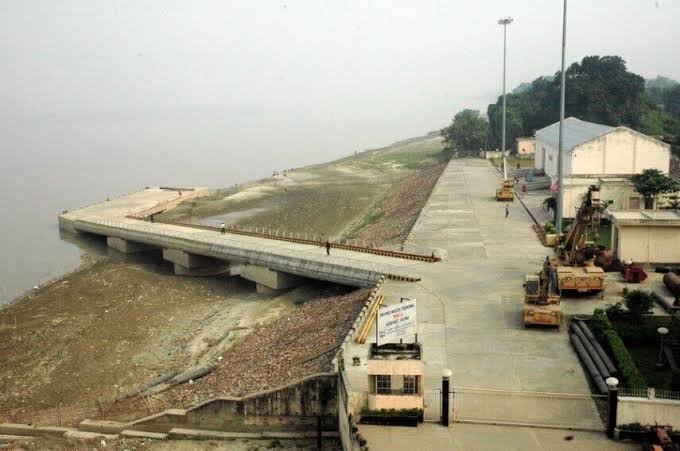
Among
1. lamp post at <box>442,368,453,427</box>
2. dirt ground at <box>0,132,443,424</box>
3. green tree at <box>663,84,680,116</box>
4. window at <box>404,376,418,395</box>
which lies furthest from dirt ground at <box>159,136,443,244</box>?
green tree at <box>663,84,680,116</box>

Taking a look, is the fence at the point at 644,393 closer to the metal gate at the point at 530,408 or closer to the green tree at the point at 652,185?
the metal gate at the point at 530,408

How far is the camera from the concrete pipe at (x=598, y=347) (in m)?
20.9

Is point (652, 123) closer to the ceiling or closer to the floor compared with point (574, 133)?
closer to the ceiling

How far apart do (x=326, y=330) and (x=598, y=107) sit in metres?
73.8

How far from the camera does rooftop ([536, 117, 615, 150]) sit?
57062mm

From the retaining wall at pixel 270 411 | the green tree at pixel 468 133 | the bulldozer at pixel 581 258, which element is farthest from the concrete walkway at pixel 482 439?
the green tree at pixel 468 133

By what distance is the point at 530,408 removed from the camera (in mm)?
19094

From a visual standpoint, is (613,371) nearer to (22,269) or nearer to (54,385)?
(54,385)

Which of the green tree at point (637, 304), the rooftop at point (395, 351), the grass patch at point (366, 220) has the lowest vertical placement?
the grass patch at point (366, 220)

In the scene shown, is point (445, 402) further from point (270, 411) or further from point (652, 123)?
point (652, 123)

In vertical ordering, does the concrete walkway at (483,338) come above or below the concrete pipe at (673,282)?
below

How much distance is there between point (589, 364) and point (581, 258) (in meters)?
8.55

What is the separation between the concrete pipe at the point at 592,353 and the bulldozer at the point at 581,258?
3584 mm

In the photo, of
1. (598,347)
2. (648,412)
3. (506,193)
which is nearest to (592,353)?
(598,347)
